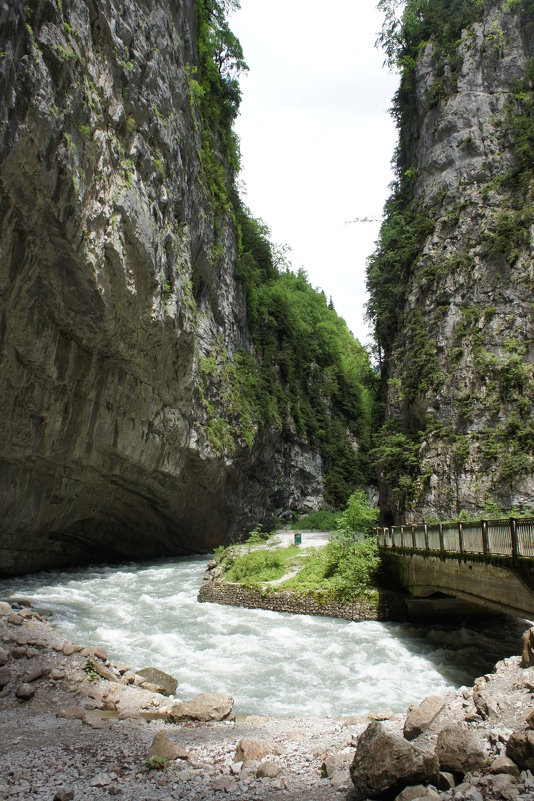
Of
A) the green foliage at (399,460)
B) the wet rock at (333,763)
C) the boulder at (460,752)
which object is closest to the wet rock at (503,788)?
the boulder at (460,752)

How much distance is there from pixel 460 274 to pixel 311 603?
67.6 feet

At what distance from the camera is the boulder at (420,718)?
592 cm

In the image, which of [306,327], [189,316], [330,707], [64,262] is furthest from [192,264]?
[306,327]

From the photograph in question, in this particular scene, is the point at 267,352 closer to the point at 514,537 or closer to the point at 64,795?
the point at 514,537

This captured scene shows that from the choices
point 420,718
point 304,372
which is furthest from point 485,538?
point 304,372

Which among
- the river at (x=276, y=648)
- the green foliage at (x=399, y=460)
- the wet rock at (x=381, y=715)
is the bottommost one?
the river at (x=276, y=648)

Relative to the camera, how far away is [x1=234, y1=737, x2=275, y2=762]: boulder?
554 cm

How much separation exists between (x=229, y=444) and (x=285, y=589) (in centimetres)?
1474

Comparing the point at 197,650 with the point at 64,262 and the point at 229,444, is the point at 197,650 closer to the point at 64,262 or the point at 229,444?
the point at 64,262

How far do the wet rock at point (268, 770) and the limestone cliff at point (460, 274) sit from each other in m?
18.9

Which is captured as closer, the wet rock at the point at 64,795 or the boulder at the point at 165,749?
the wet rock at the point at 64,795

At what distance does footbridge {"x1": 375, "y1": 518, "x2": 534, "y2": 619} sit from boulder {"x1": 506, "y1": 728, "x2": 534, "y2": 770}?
469 cm

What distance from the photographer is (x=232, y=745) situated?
594 centimetres

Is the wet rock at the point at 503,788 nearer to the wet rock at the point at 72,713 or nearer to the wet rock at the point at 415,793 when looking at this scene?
the wet rock at the point at 415,793
